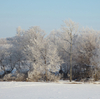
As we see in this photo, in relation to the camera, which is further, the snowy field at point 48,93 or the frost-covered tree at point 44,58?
the frost-covered tree at point 44,58

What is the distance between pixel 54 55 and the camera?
22859 mm

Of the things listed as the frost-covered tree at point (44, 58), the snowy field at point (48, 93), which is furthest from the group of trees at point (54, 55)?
the snowy field at point (48, 93)

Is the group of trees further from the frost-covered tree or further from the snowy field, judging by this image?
the snowy field

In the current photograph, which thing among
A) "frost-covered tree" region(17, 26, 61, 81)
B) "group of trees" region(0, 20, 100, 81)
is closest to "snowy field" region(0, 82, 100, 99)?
"group of trees" region(0, 20, 100, 81)

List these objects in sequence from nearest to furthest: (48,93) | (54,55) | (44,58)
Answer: (48,93)
(54,55)
(44,58)

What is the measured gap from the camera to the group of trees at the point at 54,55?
2234 centimetres

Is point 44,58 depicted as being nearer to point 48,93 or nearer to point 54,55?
point 54,55

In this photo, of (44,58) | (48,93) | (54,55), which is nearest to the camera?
(48,93)

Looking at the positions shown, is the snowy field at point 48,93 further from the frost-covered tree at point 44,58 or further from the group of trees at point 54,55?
the frost-covered tree at point 44,58

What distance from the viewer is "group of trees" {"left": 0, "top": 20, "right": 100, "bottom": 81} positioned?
2234cm

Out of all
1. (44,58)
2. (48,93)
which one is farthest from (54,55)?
(48,93)

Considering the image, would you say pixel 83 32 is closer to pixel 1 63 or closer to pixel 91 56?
pixel 91 56

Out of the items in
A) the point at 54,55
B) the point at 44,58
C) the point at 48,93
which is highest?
the point at 54,55

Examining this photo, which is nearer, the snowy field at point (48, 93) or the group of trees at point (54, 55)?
the snowy field at point (48, 93)
